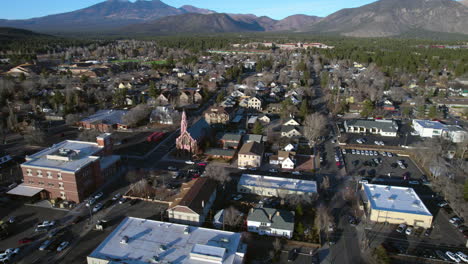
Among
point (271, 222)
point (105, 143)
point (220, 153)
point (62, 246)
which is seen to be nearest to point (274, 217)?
point (271, 222)

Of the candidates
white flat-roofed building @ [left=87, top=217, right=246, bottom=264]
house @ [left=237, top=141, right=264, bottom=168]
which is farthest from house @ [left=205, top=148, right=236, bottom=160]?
white flat-roofed building @ [left=87, top=217, right=246, bottom=264]

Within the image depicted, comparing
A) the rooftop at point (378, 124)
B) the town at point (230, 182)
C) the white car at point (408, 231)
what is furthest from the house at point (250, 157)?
the rooftop at point (378, 124)

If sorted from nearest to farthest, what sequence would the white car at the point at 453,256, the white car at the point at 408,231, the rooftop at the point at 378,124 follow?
the white car at the point at 453,256 → the white car at the point at 408,231 → the rooftop at the point at 378,124

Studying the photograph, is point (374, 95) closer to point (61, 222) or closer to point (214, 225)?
point (214, 225)

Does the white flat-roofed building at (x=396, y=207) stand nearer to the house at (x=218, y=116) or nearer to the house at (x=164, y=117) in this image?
the house at (x=218, y=116)

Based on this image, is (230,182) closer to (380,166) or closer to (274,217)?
(274,217)
